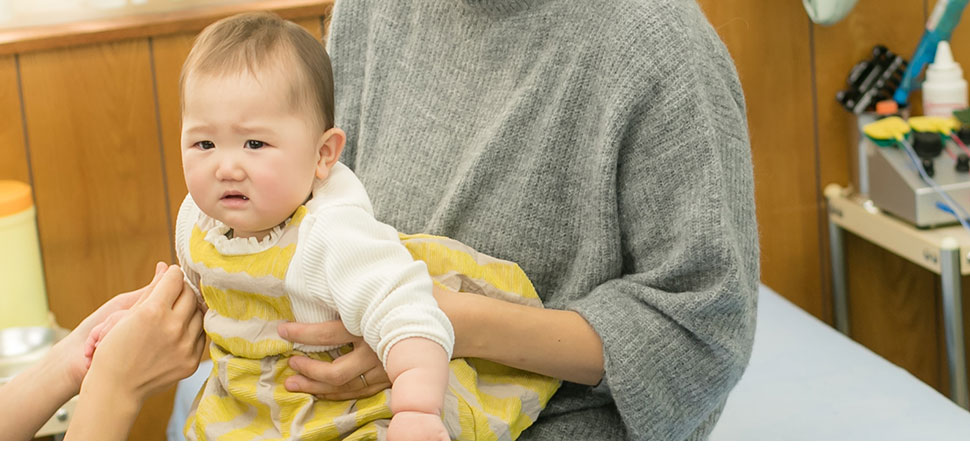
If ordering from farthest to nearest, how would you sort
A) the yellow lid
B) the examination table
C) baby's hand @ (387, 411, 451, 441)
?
the yellow lid, the examination table, baby's hand @ (387, 411, 451, 441)

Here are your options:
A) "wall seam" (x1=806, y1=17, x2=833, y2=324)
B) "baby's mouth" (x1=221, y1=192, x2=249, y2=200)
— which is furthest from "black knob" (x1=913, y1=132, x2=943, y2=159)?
"baby's mouth" (x1=221, y1=192, x2=249, y2=200)

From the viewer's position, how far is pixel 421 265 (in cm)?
87

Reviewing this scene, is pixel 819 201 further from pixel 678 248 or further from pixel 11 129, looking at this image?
pixel 11 129

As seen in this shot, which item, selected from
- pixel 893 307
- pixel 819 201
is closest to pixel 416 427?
pixel 819 201

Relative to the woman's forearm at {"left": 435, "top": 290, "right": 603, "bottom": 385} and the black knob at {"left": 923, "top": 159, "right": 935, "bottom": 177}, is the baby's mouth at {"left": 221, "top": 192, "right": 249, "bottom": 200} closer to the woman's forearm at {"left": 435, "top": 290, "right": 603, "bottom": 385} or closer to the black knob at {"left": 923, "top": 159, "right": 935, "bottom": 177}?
the woman's forearm at {"left": 435, "top": 290, "right": 603, "bottom": 385}

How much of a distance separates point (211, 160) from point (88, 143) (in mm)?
1308

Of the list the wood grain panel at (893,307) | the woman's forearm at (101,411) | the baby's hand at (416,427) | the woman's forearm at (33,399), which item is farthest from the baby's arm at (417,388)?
the wood grain panel at (893,307)

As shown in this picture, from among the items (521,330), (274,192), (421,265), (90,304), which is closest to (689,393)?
(521,330)

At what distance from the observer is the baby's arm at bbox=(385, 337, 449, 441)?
729 millimetres

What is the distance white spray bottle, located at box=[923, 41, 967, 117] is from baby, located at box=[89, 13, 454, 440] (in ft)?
4.75

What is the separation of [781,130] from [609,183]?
4.22 feet

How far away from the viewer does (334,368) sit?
0.92 m

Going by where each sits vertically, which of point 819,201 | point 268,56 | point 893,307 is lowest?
point 893,307

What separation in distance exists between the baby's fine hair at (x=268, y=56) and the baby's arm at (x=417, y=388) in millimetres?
239
